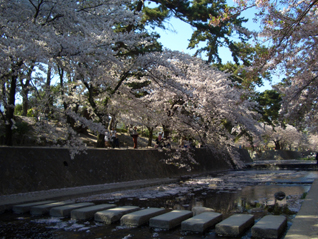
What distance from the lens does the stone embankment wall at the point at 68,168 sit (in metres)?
9.15

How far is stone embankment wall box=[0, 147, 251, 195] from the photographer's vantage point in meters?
9.15

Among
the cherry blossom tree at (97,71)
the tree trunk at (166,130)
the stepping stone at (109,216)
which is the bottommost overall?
the stepping stone at (109,216)

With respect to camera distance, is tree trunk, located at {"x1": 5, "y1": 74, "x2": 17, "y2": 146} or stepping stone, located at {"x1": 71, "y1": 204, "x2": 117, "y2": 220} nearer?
stepping stone, located at {"x1": 71, "y1": 204, "x2": 117, "y2": 220}

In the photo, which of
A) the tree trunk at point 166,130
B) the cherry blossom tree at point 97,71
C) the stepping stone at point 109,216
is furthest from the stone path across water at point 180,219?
the tree trunk at point 166,130

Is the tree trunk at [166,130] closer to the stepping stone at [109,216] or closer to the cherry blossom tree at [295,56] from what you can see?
the cherry blossom tree at [295,56]

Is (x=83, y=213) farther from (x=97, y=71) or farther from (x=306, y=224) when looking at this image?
(x=97, y=71)

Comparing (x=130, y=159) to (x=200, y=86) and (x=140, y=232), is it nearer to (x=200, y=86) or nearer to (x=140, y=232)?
(x=200, y=86)

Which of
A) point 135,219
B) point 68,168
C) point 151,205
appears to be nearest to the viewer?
point 135,219

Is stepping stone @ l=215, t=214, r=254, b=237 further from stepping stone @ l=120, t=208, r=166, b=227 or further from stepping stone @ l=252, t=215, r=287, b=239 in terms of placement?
stepping stone @ l=120, t=208, r=166, b=227

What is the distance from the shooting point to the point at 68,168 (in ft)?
36.5

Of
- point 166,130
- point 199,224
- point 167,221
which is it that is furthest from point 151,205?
point 166,130

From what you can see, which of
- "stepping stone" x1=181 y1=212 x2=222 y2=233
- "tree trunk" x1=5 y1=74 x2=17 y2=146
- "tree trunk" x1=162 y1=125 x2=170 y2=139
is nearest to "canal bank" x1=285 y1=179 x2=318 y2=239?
"stepping stone" x1=181 y1=212 x2=222 y2=233

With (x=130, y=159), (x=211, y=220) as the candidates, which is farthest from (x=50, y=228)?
(x=130, y=159)

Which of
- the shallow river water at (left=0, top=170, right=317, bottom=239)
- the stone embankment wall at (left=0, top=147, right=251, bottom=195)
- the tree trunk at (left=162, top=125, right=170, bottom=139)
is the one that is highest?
the tree trunk at (left=162, top=125, right=170, bottom=139)
